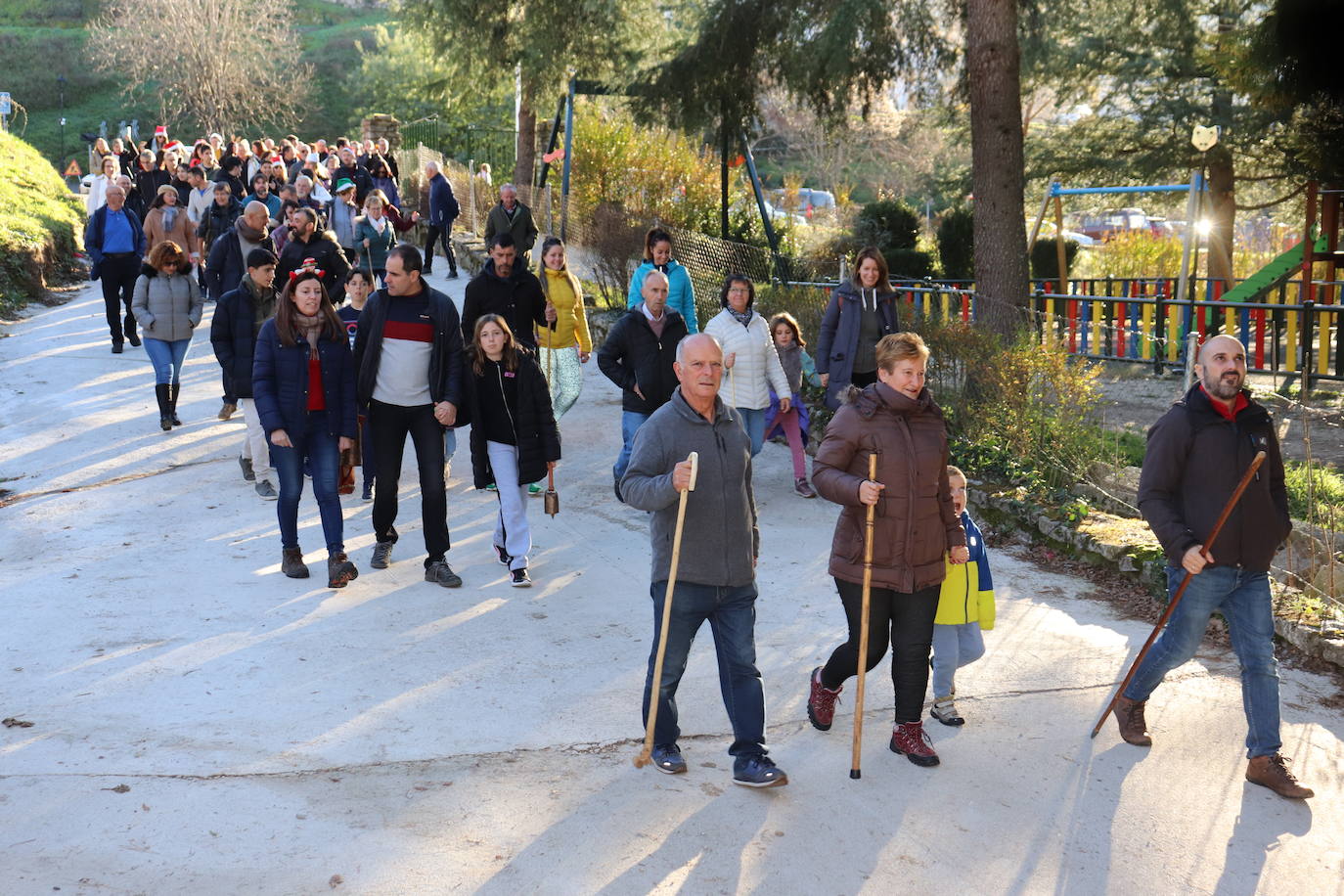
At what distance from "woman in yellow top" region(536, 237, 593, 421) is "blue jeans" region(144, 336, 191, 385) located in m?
3.31

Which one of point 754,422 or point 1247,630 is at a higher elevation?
point 754,422

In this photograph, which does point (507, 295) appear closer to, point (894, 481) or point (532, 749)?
point (532, 749)

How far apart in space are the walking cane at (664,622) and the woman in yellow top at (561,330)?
4.98 m

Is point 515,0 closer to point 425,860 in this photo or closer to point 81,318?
point 81,318

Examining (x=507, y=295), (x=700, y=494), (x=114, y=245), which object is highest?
(x=114, y=245)

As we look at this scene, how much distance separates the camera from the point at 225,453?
10828 mm

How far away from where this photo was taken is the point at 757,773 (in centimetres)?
509

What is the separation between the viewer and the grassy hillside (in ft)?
157

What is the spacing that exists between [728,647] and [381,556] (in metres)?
3.48

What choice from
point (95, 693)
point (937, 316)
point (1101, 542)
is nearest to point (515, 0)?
point (937, 316)

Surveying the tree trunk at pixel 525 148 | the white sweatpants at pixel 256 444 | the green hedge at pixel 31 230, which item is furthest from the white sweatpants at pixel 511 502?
the tree trunk at pixel 525 148

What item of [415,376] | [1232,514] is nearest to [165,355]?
[415,376]

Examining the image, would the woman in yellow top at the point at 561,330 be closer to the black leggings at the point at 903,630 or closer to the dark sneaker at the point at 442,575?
the dark sneaker at the point at 442,575

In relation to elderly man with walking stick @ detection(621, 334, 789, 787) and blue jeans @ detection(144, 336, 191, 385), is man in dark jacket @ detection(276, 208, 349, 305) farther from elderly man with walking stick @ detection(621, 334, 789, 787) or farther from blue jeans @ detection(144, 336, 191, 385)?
elderly man with walking stick @ detection(621, 334, 789, 787)
